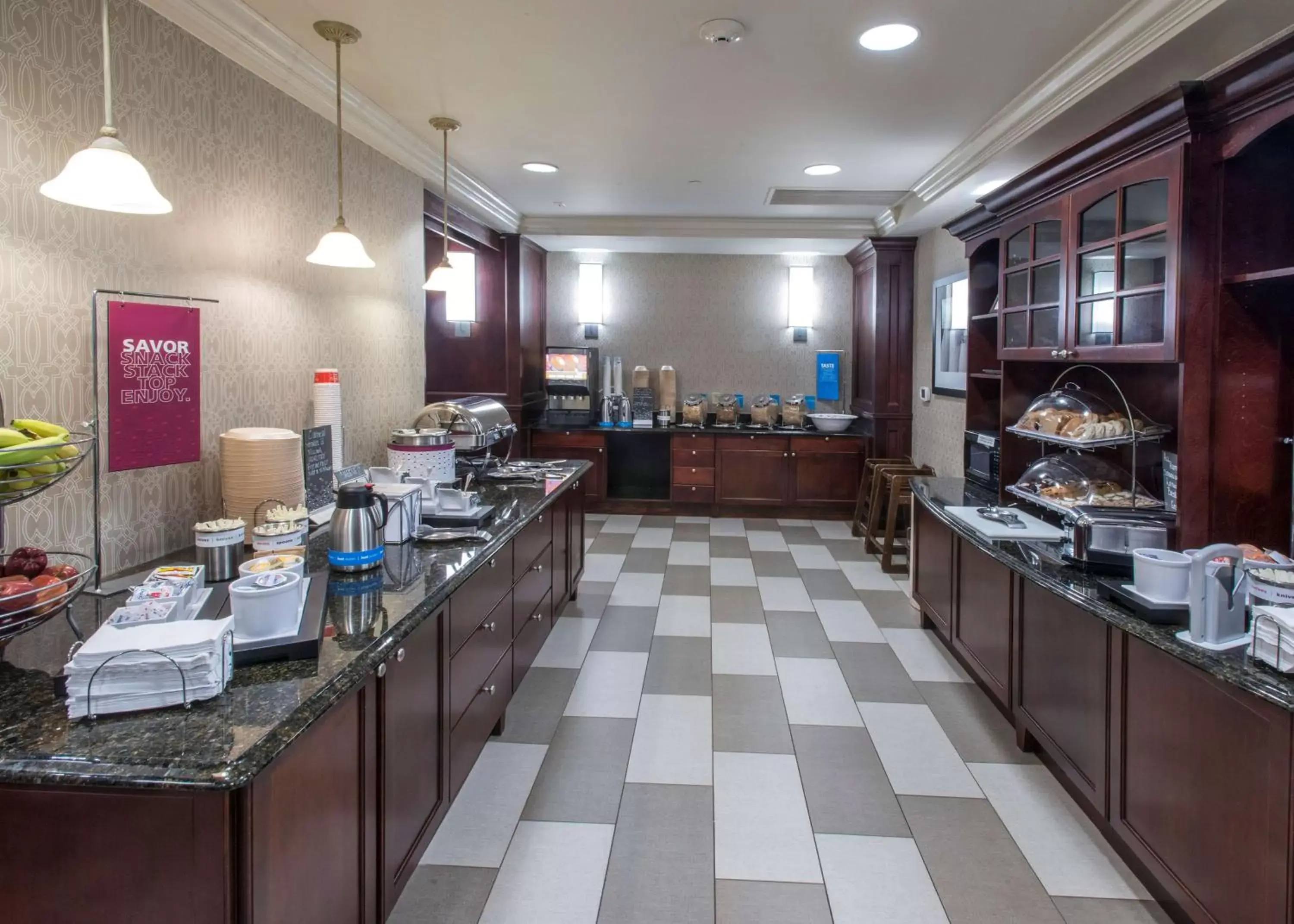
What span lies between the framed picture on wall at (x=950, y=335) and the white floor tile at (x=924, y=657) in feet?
6.60

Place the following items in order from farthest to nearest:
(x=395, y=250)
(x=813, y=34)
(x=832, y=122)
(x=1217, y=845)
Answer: (x=395, y=250) → (x=832, y=122) → (x=813, y=34) → (x=1217, y=845)

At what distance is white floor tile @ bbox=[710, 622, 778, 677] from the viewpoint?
12.4ft

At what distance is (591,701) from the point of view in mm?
3369

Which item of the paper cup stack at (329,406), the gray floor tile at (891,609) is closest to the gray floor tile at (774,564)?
the gray floor tile at (891,609)

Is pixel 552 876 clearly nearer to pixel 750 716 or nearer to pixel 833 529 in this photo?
pixel 750 716

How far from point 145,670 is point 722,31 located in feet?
9.27

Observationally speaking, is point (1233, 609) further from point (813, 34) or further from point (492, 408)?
point (492, 408)

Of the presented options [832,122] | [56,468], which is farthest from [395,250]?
[56,468]

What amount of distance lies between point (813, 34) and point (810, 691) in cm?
272

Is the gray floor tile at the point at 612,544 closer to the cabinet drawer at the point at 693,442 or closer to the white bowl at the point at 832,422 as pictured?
the cabinet drawer at the point at 693,442

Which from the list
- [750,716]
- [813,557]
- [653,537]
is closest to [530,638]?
[750,716]

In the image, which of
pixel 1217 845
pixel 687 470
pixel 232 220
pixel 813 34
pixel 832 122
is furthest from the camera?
pixel 687 470

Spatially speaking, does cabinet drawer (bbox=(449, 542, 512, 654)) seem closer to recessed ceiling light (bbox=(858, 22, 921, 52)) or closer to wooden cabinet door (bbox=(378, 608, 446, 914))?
wooden cabinet door (bbox=(378, 608, 446, 914))

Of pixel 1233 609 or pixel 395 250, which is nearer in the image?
pixel 1233 609
